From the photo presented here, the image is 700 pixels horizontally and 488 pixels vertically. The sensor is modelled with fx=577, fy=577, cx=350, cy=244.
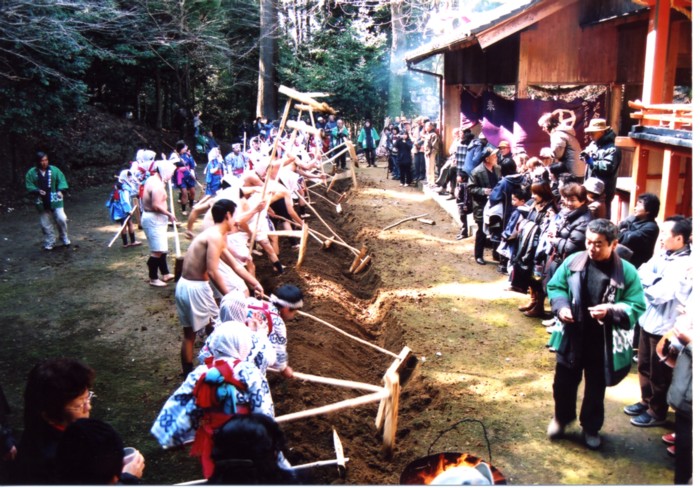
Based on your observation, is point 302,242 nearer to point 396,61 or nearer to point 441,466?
point 441,466

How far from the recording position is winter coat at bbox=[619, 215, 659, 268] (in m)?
5.94

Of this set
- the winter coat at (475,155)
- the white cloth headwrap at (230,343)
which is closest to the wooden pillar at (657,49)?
the winter coat at (475,155)

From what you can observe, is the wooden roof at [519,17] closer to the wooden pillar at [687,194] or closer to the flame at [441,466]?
the wooden pillar at [687,194]

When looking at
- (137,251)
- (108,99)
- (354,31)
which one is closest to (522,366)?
(137,251)

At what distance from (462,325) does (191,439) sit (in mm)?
4479

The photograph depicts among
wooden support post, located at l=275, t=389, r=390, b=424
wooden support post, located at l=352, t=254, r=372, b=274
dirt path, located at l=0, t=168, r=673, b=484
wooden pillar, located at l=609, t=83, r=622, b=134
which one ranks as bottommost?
dirt path, located at l=0, t=168, r=673, b=484

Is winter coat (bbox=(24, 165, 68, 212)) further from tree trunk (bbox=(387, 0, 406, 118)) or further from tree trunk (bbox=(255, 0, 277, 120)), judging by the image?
tree trunk (bbox=(387, 0, 406, 118))

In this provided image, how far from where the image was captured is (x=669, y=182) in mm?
7414

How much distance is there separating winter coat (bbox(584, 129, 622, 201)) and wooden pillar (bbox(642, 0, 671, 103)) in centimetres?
85

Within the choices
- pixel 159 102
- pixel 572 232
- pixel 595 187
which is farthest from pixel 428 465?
pixel 159 102

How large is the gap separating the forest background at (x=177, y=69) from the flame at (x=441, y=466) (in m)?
11.5

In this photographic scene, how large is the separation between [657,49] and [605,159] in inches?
68.4

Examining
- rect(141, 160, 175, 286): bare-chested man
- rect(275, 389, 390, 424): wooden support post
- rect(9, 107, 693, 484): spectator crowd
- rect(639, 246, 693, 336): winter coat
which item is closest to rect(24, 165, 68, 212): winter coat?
rect(9, 107, 693, 484): spectator crowd

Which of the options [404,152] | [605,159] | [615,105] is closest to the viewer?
[605,159]
